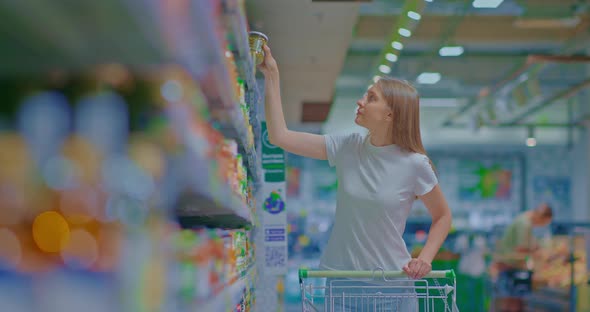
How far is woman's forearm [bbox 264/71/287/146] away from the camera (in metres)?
2.38

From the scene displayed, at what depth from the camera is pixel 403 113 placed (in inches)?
95.4

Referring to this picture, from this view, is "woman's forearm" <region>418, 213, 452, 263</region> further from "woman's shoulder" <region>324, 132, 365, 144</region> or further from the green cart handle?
"woman's shoulder" <region>324, 132, 365, 144</region>

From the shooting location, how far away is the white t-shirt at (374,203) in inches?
92.7

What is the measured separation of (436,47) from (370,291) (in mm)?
5819

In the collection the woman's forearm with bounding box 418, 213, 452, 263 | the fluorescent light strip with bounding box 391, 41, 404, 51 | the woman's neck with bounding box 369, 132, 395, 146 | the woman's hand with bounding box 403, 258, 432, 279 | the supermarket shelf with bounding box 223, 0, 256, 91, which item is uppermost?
the fluorescent light strip with bounding box 391, 41, 404, 51

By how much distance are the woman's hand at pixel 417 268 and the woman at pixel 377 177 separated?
0.36 feet

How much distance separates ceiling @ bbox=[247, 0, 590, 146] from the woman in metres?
2.37

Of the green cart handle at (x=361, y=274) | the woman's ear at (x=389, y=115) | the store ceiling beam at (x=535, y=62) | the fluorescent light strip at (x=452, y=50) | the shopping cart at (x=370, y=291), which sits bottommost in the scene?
the shopping cart at (x=370, y=291)

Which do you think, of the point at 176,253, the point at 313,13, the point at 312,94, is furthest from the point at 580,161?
the point at 176,253

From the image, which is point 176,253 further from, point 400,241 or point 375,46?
point 375,46

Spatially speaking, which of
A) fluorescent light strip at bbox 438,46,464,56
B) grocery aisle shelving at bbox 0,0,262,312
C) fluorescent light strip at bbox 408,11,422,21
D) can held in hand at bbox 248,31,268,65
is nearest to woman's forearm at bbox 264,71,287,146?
can held in hand at bbox 248,31,268,65

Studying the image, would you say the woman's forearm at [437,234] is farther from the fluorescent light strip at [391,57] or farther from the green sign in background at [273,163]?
the fluorescent light strip at [391,57]

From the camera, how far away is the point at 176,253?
90 cm

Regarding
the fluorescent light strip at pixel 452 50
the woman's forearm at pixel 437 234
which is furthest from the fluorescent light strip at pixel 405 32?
the woman's forearm at pixel 437 234
